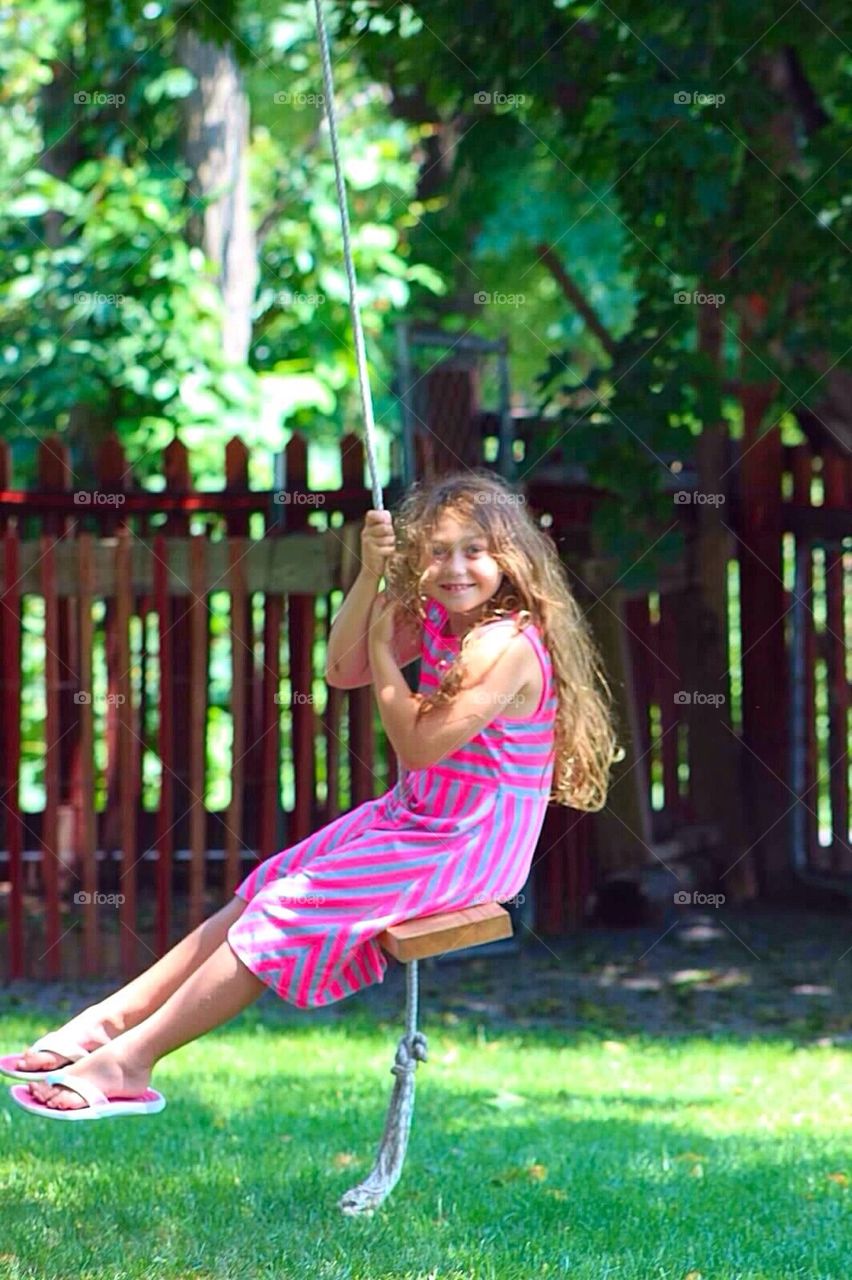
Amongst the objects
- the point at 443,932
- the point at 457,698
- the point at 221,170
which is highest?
the point at 221,170

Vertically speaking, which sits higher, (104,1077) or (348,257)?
(348,257)

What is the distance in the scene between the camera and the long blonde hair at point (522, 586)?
367 centimetres

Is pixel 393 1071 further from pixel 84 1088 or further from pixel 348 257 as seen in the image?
pixel 348 257

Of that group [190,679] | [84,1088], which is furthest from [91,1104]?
[190,679]

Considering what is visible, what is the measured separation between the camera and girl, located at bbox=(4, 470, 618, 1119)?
3.33 m

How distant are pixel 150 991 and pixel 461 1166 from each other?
1.17 meters

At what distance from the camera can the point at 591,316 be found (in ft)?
29.7

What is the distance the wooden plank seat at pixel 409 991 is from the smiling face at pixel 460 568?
0.67m

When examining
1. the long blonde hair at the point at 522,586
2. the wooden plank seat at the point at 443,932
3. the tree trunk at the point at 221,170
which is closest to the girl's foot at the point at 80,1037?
the wooden plank seat at the point at 443,932

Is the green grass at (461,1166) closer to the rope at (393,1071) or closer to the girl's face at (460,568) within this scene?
the rope at (393,1071)

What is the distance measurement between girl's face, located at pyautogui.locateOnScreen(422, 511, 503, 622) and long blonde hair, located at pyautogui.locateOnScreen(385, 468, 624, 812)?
24mm

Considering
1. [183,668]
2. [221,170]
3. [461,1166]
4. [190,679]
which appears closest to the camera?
[461,1166]

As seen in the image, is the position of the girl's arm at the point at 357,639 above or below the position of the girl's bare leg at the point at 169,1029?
above

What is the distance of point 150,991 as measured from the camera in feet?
11.3
